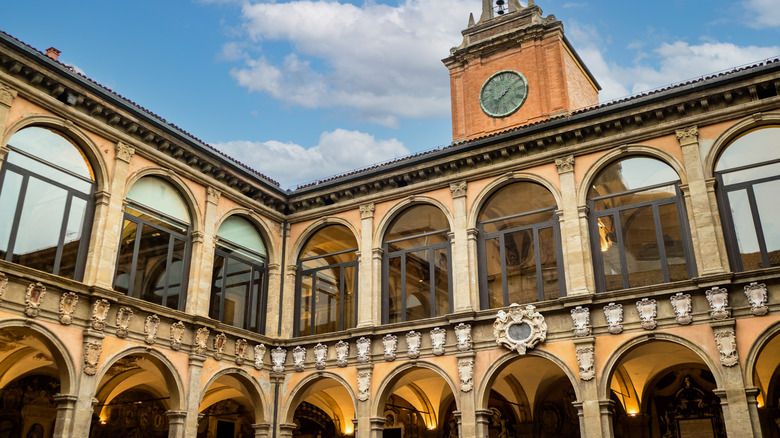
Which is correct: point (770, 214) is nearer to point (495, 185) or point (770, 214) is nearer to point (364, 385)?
point (495, 185)

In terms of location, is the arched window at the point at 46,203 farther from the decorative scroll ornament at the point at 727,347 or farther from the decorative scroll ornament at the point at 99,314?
the decorative scroll ornament at the point at 727,347

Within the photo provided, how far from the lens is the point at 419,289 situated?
62.4ft

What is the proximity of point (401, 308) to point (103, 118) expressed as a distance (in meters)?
8.83

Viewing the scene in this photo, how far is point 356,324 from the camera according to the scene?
63.7ft

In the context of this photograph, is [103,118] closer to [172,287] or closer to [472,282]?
[172,287]

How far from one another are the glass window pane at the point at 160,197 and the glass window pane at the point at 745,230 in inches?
519

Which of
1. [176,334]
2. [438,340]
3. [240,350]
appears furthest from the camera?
[240,350]

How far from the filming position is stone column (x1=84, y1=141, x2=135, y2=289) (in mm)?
15750

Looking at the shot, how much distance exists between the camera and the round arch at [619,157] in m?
16.4

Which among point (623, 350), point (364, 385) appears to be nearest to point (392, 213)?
point (364, 385)

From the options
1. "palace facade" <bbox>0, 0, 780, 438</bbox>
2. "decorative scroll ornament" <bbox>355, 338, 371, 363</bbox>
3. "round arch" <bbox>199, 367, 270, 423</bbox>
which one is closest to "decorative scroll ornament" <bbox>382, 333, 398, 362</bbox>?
"palace facade" <bbox>0, 0, 780, 438</bbox>

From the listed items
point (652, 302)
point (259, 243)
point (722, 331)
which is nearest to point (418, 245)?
point (259, 243)

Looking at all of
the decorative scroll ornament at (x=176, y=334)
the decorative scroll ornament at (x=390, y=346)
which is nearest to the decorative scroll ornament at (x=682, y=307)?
the decorative scroll ornament at (x=390, y=346)

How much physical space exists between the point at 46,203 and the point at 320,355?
25.8ft
